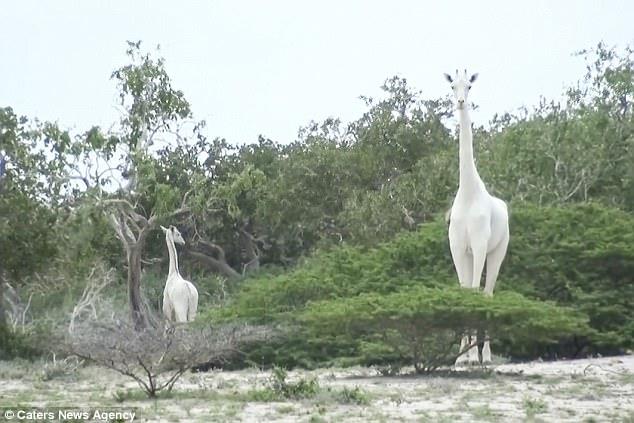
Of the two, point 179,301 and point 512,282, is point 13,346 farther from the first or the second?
point 512,282

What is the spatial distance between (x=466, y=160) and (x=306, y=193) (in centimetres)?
1837

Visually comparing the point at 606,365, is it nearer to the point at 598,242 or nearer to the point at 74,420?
the point at 598,242

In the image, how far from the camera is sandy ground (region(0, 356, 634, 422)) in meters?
10.0

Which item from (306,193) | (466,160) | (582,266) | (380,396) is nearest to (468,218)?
(466,160)

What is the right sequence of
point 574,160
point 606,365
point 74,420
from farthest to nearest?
point 574,160 → point 606,365 → point 74,420

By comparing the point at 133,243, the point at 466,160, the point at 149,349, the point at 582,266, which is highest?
the point at 133,243

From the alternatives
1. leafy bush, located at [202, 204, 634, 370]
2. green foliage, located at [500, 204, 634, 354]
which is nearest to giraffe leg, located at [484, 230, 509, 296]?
leafy bush, located at [202, 204, 634, 370]

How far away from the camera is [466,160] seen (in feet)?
53.1

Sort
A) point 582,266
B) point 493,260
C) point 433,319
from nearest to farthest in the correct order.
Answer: point 433,319
point 493,260
point 582,266

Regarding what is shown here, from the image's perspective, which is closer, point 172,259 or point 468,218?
point 468,218

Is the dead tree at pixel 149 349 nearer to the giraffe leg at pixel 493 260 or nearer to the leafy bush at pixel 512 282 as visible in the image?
the leafy bush at pixel 512 282

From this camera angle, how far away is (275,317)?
17.9 meters

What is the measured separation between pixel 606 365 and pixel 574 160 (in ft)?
41.2

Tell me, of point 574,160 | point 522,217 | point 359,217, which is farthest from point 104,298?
point 522,217
